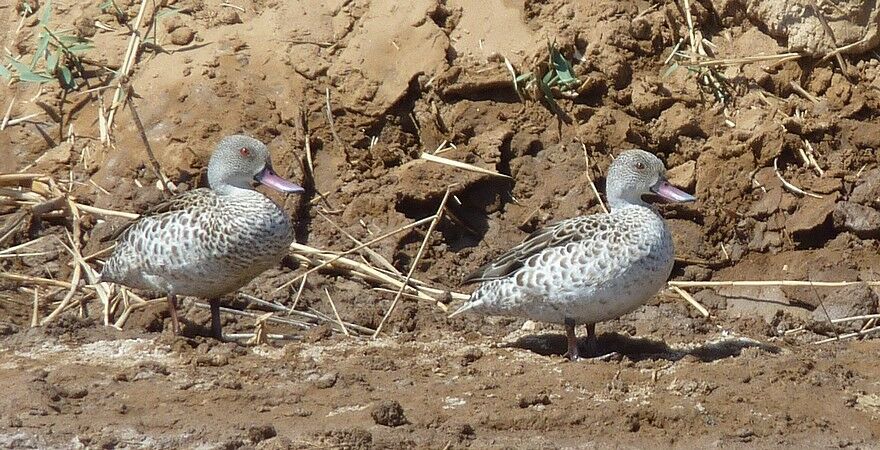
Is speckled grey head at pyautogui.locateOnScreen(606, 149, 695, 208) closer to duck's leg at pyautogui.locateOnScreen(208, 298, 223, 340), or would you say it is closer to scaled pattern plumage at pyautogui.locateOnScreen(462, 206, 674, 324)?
scaled pattern plumage at pyautogui.locateOnScreen(462, 206, 674, 324)

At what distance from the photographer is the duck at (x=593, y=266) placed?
25.7ft

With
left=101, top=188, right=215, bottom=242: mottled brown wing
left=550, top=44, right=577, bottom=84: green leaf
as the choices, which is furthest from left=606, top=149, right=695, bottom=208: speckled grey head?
left=101, top=188, right=215, bottom=242: mottled brown wing

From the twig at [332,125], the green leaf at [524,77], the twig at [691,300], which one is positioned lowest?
the twig at [691,300]

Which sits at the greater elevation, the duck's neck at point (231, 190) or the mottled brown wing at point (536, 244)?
the duck's neck at point (231, 190)

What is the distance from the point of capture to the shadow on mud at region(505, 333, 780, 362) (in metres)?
8.20

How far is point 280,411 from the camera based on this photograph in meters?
7.13

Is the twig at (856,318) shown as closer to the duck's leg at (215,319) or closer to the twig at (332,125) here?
the twig at (332,125)

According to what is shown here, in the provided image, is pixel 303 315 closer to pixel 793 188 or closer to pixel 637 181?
pixel 637 181

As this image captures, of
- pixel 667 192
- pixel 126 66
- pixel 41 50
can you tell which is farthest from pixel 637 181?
pixel 41 50

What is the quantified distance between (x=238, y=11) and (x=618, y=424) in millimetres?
4969

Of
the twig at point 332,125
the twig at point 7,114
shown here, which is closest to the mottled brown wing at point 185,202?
the twig at point 332,125

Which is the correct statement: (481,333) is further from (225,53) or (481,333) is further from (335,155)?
(225,53)

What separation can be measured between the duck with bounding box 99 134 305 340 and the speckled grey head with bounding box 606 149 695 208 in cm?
186

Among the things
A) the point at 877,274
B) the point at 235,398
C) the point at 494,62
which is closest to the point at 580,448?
the point at 235,398
